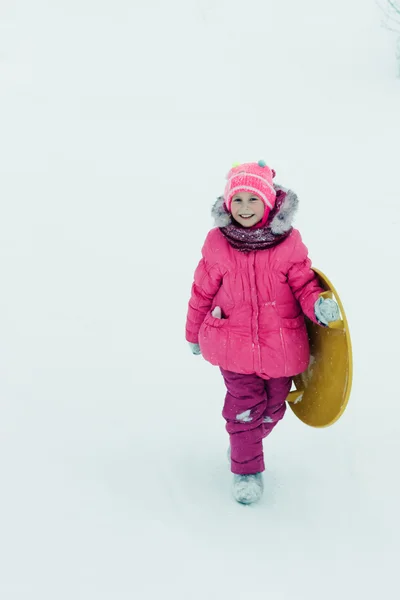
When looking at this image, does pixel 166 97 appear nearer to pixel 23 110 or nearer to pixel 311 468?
pixel 23 110

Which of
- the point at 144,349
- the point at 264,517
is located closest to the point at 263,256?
the point at 264,517

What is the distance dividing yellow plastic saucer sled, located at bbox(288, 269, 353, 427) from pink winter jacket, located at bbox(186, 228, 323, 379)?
4.8 inches

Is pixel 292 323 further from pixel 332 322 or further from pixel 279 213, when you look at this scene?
pixel 279 213

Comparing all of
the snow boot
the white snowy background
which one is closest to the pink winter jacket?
the snow boot

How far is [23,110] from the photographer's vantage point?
403 inches

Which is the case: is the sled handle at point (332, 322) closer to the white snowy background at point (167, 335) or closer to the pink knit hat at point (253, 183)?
the pink knit hat at point (253, 183)

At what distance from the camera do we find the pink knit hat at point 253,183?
2.74 meters

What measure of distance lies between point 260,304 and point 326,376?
47cm

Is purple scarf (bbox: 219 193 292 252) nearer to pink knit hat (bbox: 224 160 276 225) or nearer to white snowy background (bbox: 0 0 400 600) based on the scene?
pink knit hat (bbox: 224 160 276 225)

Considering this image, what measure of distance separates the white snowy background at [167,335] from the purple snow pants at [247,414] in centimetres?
18

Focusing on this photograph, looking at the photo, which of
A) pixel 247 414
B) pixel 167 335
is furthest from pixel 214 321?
pixel 167 335

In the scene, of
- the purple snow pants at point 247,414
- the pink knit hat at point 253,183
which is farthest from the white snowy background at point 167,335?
the pink knit hat at point 253,183

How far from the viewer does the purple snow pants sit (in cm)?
299

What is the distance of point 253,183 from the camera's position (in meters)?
2.74
